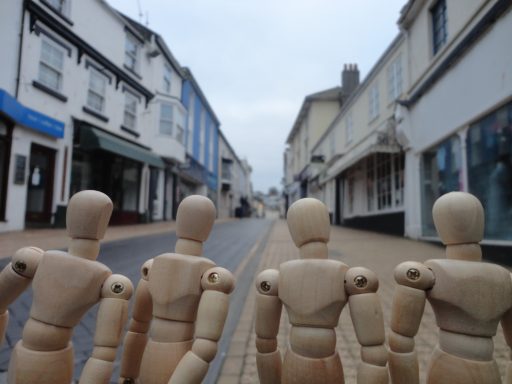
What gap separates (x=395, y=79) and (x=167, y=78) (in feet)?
37.6

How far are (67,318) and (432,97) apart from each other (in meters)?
8.49

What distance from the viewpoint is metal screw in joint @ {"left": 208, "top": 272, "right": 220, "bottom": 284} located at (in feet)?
2.61

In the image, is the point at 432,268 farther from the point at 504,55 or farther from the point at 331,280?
the point at 504,55

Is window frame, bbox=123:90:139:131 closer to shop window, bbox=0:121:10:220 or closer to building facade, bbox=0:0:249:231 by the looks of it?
building facade, bbox=0:0:249:231

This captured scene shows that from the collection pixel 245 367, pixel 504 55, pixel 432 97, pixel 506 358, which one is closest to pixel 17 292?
pixel 245 367

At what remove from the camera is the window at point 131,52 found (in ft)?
43.8

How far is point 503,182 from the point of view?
518cm

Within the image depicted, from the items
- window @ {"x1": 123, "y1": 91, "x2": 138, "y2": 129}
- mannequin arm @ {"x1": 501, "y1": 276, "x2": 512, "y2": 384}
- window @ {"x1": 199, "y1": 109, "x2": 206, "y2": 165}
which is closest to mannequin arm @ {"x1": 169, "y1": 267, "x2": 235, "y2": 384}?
mannequin arm @ {"x1": 501, "y1": 276, "x2": 512, "y2": 384}

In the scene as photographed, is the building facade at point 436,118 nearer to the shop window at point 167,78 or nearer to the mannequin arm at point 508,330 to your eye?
the mannequin arm at point 508,330

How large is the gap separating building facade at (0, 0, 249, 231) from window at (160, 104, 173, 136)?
47 millimetres

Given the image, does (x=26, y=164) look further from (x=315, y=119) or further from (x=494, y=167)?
(x=315, y=119)

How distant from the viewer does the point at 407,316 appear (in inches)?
29.7

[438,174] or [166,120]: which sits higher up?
[166,120]

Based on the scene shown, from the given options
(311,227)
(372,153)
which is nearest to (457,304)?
(311,227)
